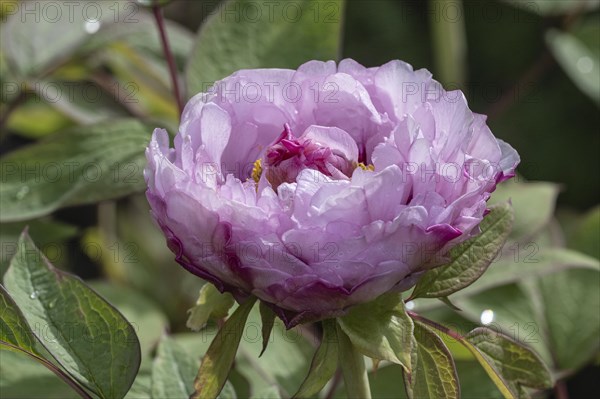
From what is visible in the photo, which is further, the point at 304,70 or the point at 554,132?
the point at 554,132

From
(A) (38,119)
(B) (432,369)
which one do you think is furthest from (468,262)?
(A) (38,119)

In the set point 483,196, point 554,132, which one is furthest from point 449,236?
point 554,132

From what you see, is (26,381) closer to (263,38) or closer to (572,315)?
(263,38)

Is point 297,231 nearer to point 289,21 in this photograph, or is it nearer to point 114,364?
point 114,364

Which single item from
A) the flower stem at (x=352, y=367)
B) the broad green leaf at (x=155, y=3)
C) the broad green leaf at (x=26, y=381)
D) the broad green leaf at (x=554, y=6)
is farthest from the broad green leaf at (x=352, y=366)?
the broad green leaf at (x=554, y=6)

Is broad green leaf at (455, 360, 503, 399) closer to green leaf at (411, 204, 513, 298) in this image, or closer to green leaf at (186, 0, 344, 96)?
green leaf at (411, 204, 513, 298)

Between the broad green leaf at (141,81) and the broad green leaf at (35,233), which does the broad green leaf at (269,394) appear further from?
the broad green leaf at (141,81)
